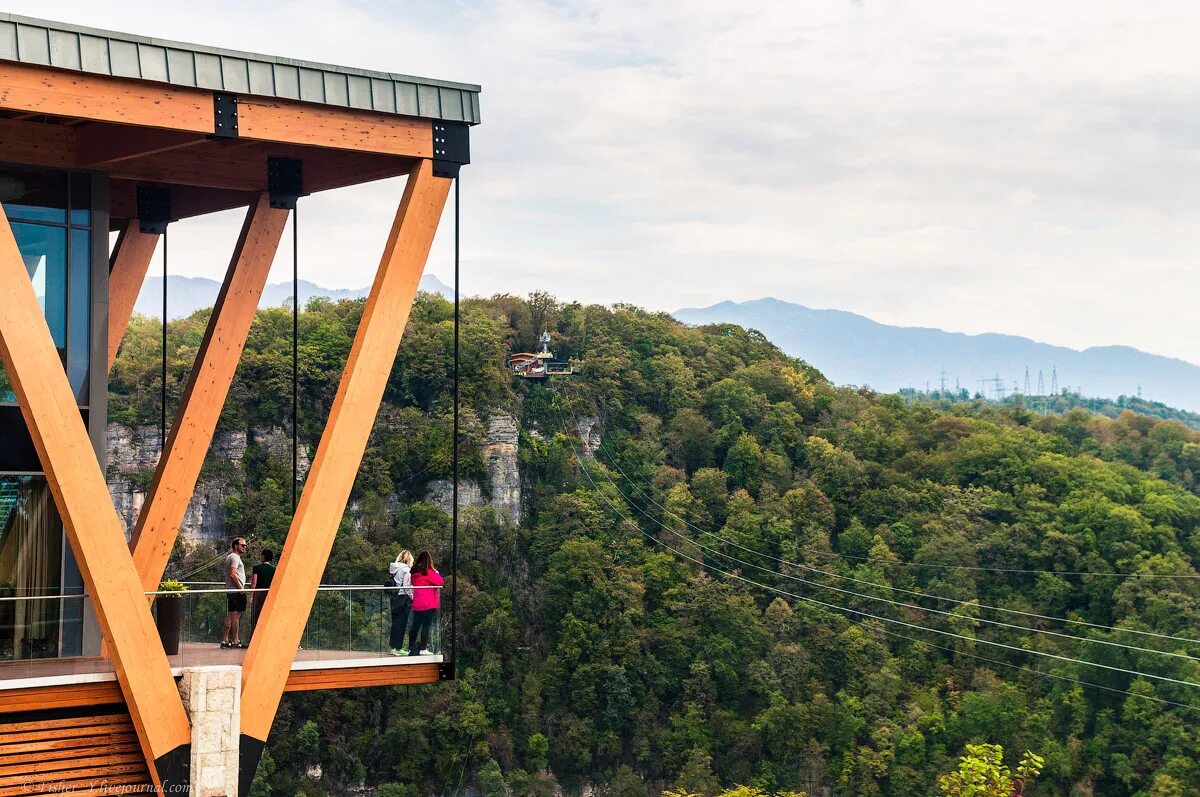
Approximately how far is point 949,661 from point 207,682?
63.9 metres

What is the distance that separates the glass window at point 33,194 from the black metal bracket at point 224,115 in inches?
121

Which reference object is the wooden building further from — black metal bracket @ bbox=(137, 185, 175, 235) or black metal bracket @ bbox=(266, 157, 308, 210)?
black metal bracket @ bbox=(137, 185, 175, 235)

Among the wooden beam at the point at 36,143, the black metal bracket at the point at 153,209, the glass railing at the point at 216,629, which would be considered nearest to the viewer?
the glass railing at the point at 216,629

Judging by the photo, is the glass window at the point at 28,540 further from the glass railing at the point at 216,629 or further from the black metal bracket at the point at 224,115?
the black metal bracket at the point at 224,115

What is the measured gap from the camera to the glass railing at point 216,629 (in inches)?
520

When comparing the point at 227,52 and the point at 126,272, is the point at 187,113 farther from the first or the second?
the point at 126,272

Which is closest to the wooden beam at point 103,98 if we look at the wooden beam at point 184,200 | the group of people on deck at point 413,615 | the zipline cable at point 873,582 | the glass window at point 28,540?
the wooden beam at point 184,200

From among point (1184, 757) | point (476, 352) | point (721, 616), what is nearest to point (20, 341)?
point (1184, 757)

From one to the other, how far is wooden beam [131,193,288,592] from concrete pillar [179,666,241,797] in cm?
355

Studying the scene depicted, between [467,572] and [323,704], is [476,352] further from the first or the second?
[323,704]

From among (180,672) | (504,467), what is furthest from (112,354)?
(504,467)

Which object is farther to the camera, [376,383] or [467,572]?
[467,572]

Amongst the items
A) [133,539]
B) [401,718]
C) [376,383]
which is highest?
[376,383]

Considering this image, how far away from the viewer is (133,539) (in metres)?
16.8
